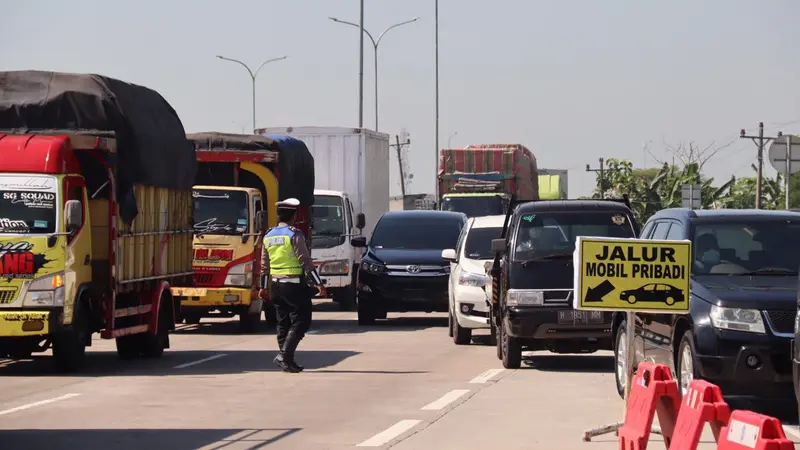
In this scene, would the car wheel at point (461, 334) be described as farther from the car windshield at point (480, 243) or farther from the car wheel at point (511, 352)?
the car wheel at point (511, 352)

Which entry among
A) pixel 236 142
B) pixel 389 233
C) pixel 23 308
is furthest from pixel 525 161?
pixel 23 308

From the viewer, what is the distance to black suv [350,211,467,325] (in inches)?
1013

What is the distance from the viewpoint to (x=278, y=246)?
1700 centimetres

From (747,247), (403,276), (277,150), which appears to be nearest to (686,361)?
(747,247)

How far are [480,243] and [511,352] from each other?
220 inches

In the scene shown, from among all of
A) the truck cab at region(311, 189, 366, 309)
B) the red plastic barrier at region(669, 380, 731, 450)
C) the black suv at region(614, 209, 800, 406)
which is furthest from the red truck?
the red plastic barrier at region(669, 380, 731, 450)

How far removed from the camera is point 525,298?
1670cm

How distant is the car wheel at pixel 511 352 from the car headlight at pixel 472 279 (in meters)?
3.67

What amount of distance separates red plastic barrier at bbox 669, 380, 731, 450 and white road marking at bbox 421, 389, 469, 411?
16.4 feet

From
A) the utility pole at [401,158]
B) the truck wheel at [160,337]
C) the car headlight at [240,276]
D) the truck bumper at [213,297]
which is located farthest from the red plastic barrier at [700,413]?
the utility pole at [401,158]

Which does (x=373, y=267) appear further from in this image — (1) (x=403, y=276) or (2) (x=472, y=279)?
(2) (x=472, y=279)

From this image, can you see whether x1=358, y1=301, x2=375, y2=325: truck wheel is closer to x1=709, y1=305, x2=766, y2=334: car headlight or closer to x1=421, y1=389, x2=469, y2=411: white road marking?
x1=421, y1=389, x2=469, y2=411: white road marking

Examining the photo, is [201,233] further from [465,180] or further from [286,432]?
[465,180]

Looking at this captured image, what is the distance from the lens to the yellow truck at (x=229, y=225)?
76.4ft
